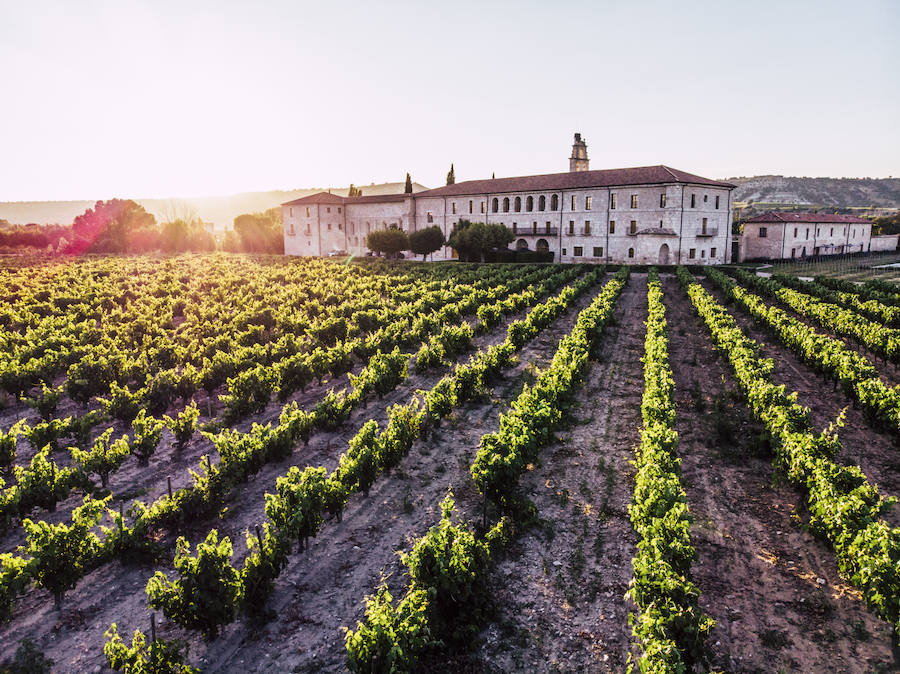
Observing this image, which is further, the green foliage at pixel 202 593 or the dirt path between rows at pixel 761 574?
the green foliage at pixel 202 593

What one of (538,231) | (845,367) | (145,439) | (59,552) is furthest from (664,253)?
(59,552)

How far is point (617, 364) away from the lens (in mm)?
19359

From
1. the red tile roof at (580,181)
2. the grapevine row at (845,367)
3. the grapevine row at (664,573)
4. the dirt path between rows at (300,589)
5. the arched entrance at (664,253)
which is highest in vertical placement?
the red tile roof at (580,181)

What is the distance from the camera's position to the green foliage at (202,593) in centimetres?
668

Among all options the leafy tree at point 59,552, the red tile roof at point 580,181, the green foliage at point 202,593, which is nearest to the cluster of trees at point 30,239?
the red tile roof at point 580,181

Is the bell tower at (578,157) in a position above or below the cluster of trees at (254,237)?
above

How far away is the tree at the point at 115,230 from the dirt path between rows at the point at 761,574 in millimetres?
99741

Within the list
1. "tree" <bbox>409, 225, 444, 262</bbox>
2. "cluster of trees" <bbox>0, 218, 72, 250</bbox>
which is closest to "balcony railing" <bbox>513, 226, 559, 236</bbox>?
"tree" <bbox>409, 225, 444, 262</bbox>

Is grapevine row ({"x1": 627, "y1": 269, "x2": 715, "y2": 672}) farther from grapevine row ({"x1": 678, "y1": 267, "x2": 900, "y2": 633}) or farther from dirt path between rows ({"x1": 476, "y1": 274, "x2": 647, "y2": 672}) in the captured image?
grapevine row ({"x1": 678, "y1": 267, "x2": 900, "y2": 633})

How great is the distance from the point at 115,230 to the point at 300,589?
339 feet

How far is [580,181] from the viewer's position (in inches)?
2421

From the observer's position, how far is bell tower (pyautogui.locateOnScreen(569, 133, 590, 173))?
269ft

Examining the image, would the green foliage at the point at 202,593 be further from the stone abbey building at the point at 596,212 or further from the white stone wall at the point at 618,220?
the white stone wall at the point at 618,220

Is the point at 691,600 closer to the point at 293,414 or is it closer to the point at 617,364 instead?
the point at 293,414
